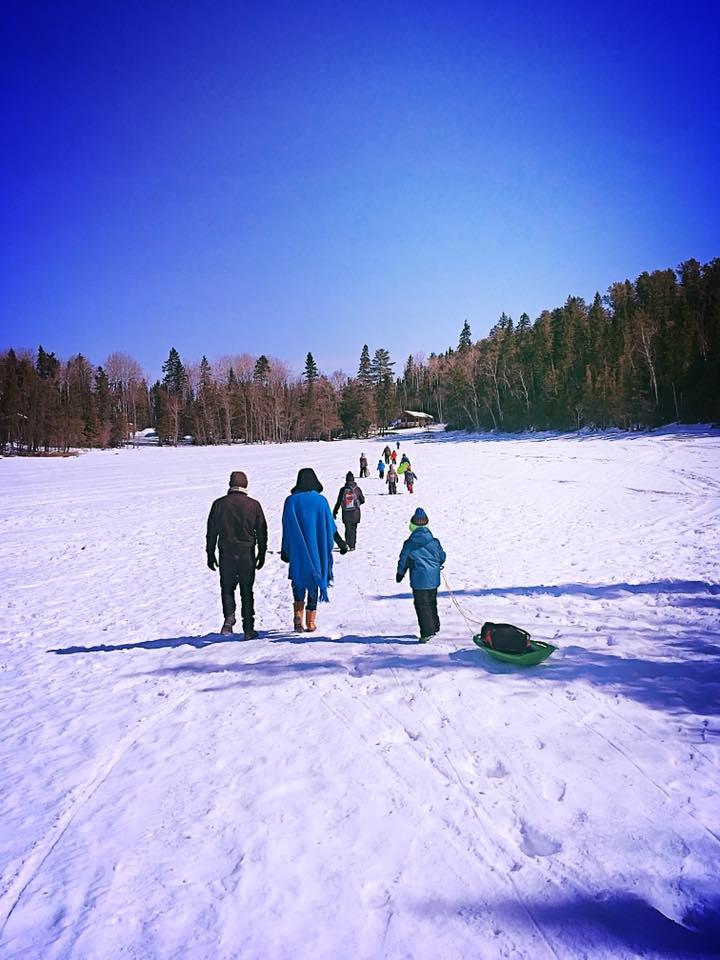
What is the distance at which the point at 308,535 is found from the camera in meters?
6.43

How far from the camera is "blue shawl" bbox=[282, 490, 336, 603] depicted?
6414mm

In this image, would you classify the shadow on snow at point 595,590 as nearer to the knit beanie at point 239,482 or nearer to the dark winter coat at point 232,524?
the dark winter coat at point 232,524

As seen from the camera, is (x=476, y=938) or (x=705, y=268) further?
(x=705, y=268)

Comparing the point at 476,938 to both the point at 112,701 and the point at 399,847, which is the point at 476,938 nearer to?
the point at 399,847

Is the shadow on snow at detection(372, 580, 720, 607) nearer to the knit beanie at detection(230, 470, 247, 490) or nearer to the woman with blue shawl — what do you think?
the woman with blue shawl

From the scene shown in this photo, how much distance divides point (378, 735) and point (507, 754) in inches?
38.5

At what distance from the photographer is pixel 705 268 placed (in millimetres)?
63656

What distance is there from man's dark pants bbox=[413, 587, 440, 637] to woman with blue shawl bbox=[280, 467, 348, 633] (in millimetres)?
1075

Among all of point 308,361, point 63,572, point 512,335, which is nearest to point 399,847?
point 63,572

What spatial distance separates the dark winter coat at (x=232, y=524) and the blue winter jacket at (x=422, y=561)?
1.71 m


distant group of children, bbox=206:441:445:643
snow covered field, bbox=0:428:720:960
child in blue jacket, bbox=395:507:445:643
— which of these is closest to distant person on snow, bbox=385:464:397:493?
snow covered field, bbox=0:428:720:960

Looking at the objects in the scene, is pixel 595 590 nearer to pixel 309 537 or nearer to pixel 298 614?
pixel 298 614

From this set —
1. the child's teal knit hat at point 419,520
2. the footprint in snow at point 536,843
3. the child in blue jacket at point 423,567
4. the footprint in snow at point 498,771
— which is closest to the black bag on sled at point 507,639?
the child in blue jacket at point 423,567

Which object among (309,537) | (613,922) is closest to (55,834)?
(613,922)
